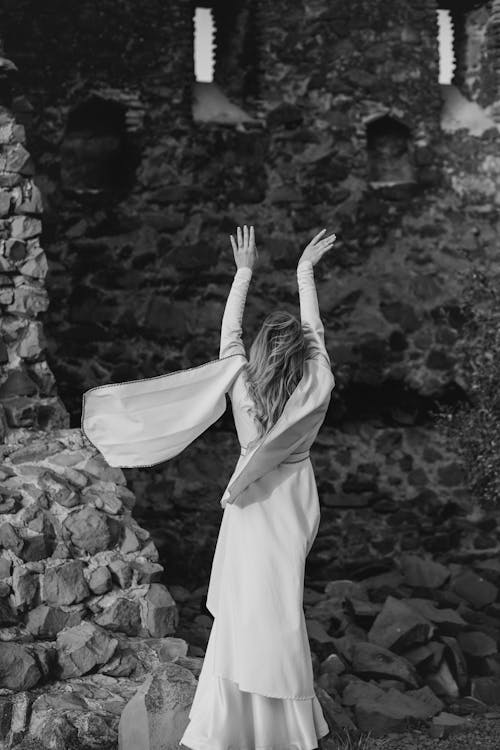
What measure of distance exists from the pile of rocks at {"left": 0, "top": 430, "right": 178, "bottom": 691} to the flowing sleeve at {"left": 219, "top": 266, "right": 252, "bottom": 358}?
1.81 metres

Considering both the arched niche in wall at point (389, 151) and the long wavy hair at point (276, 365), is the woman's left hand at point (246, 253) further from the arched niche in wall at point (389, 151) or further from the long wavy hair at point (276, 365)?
the arched niche in wall at point (389, 151)

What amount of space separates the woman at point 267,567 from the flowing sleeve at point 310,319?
6cm

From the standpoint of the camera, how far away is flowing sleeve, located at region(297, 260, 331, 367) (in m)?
5.25

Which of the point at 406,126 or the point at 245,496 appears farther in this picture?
the point at 406,126

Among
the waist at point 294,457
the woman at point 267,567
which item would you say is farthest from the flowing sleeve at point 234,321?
the waist at point 294,457

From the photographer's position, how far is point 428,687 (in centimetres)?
841

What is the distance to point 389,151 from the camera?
1227cm

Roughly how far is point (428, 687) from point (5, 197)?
4852 millimetres

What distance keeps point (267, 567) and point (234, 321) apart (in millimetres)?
1200

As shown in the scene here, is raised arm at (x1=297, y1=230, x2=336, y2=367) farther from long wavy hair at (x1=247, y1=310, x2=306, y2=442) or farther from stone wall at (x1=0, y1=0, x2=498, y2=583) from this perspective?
stone wall at (x1=0, y1=0, x2=498, y2=583)

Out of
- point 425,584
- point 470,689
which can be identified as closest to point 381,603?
point 425,584

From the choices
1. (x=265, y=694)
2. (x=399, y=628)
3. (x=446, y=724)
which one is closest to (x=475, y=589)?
(x=399, y=628)

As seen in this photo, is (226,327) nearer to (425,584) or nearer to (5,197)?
(5,197)

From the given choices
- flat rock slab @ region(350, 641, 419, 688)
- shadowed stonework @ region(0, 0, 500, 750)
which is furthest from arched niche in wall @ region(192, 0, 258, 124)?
flat rock slab @ region(350, 641, 419, 688)
